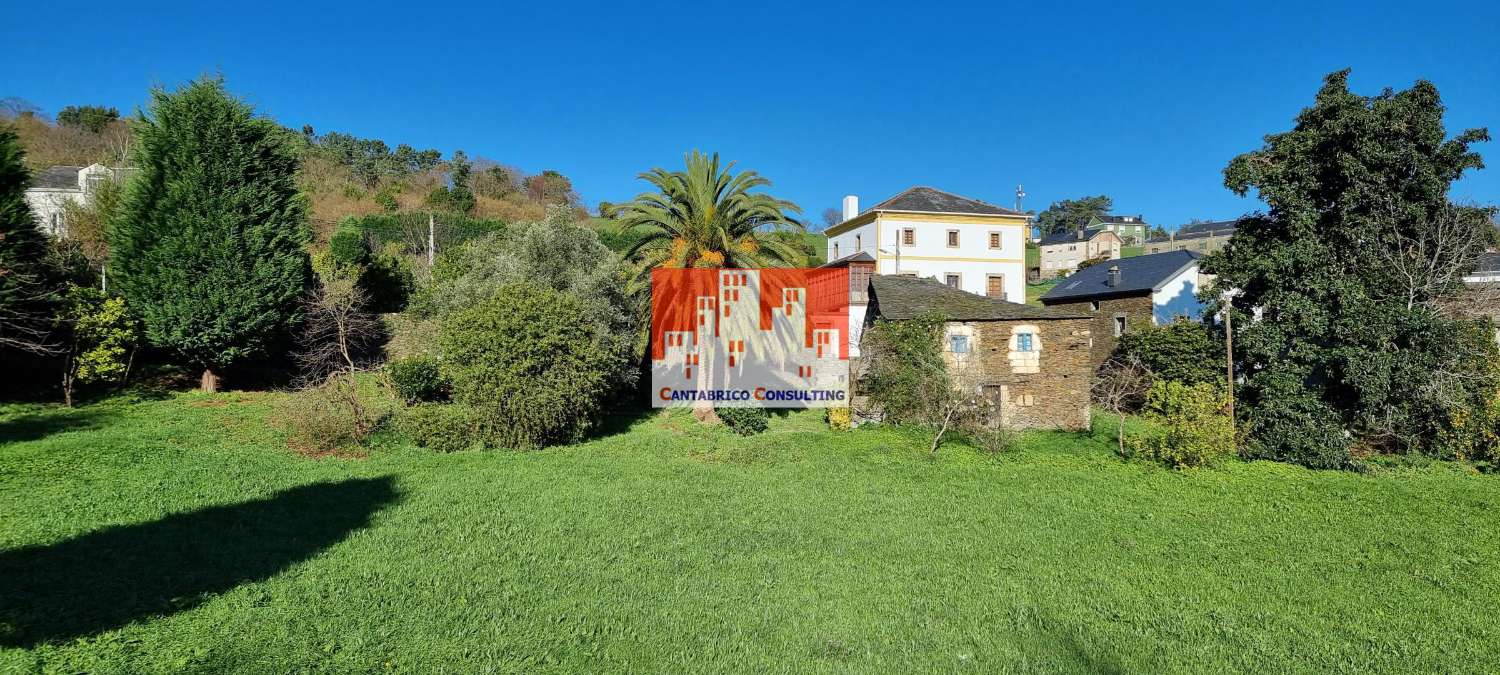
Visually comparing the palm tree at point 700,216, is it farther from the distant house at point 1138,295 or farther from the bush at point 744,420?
the distant house at point 1138,295

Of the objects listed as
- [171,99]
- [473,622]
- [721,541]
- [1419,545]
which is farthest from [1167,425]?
[171,99]

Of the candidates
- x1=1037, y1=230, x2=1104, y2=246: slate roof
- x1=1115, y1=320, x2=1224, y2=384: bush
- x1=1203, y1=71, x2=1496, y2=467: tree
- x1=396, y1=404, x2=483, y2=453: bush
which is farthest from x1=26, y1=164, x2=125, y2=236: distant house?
x1=1037, y1=230, x2=1104, y2=246: slate roof

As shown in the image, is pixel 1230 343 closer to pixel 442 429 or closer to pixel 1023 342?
pixel 1023 342

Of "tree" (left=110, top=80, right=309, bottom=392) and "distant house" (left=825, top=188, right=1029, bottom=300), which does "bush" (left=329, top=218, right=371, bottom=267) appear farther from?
"distant house" (left=825, top=188, right=1029, bottom=300)

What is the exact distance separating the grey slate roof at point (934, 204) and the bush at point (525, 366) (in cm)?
2429

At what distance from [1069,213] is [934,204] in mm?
70572

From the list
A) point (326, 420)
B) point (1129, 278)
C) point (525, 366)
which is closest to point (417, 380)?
point (326, 420)

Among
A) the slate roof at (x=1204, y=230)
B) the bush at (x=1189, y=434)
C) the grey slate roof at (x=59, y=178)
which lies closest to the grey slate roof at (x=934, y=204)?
the bush at (x=1189, y=434)

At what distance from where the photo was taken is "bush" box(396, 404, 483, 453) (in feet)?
41.6

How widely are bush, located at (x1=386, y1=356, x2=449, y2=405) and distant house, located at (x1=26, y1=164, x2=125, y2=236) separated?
46.1ft

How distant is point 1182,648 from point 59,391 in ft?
64.9

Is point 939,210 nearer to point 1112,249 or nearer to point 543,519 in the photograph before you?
point 543,519

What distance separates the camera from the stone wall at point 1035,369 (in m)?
16.7

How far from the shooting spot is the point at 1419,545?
802cm
